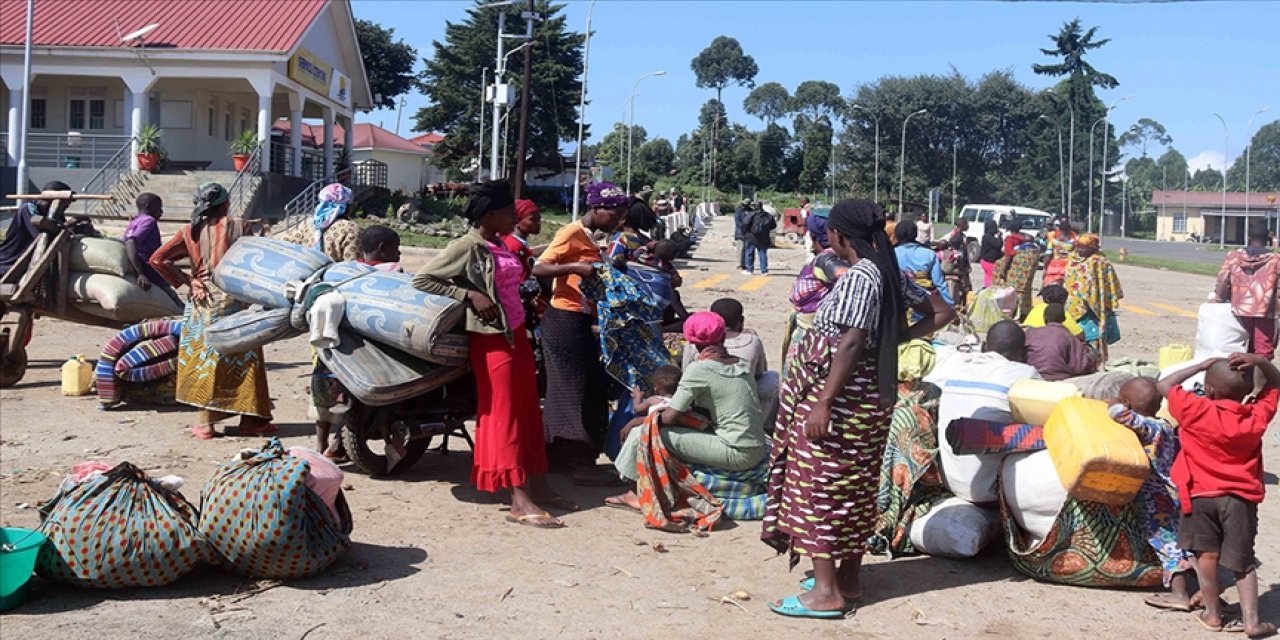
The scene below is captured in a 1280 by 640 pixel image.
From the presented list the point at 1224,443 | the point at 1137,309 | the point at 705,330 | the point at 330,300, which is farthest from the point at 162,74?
the point at 1224,443

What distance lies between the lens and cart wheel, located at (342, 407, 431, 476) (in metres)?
6.98

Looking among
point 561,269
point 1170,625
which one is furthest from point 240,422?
point 1170,625

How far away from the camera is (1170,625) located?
5000 millimetres

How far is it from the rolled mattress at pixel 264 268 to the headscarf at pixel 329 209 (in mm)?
766

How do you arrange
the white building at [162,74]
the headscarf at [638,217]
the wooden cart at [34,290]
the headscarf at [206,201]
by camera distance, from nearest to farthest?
the headscarf at [206,201], the headscarf at [638,217], the wooden cart at [34,290], the white building at [162,74]

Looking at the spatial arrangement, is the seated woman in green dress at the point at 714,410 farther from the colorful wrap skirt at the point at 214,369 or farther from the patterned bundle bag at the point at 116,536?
the colorful wrap skirt at the point at 214,369

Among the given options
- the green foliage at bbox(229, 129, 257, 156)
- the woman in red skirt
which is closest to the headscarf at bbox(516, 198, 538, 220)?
the woman in red skirt

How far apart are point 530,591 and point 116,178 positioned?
29.5m

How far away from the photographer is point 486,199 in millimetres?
6172

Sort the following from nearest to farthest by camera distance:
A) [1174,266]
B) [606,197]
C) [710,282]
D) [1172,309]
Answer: [606,197] < [1172,309] < [710,282] < [1174,266]

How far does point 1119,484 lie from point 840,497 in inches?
46.5

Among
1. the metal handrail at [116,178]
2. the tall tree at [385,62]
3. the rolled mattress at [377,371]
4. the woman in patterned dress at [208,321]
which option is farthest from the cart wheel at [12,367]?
the tall tree at [385,62]

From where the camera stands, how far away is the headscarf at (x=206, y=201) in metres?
8.06

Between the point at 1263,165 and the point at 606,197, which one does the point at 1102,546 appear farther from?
the point at 1263,165
